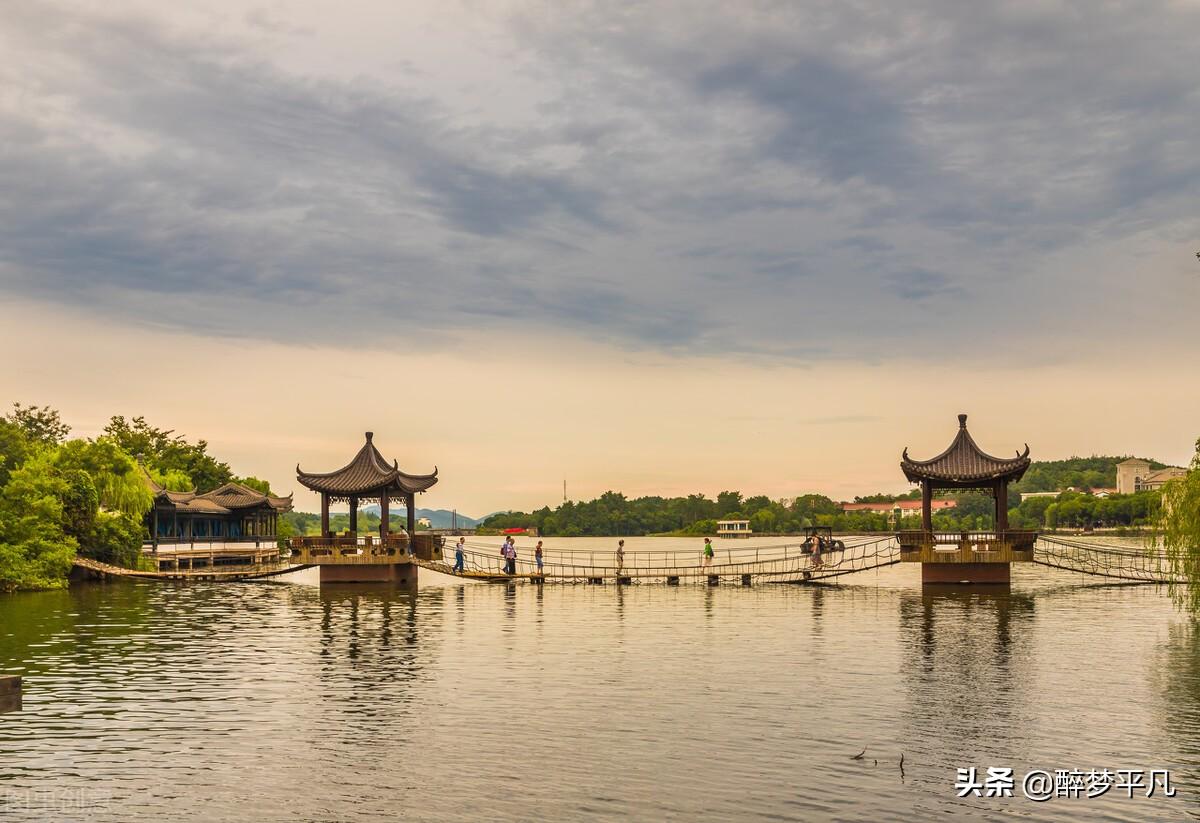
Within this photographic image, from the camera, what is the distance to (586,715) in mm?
19000

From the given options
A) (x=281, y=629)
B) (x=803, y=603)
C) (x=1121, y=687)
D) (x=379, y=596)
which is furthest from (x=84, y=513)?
(x=1121, y=687)

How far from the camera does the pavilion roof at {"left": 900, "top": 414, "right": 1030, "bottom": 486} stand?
1848 inches

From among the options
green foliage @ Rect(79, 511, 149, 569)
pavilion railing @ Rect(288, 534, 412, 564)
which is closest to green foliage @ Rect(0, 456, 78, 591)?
green foliage @ Rect(79, 511, 149, 569)

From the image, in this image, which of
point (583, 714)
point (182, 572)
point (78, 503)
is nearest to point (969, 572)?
point (583, 714)

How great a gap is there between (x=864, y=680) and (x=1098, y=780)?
8174 mm

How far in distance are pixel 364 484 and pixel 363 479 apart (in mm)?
592

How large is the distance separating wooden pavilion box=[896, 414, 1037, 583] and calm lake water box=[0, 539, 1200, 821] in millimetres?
11233

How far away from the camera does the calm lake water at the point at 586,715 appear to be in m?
13.9

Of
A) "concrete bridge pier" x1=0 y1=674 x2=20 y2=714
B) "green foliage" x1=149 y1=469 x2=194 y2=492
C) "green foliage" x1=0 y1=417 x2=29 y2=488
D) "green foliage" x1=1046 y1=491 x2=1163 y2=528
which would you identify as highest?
"green foliage" x1=0 y1=417 x2=29 y2=488

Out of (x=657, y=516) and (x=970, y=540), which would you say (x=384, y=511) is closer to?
(x=970, y=540)

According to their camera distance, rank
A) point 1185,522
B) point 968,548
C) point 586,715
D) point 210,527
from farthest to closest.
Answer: point 210,527, point 968,548, point 1185,522, point 586,715

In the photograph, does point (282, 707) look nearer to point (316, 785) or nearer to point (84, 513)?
point (316, 785)

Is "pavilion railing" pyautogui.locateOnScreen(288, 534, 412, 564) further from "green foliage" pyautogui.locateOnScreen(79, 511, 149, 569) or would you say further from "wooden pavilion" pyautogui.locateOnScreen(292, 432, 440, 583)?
"green foliage" pyautogui.locateOnScreen(79, 511, 149, 569)

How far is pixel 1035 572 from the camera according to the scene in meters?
63.5
